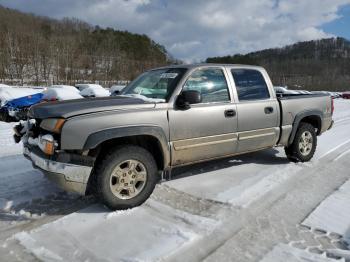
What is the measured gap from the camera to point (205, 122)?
15.1 ft

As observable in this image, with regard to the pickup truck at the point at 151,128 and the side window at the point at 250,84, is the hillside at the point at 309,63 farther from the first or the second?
the pickup truck at the point at 151,128

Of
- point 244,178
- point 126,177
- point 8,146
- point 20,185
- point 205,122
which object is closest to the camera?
point 126,177

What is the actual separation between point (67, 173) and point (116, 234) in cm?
83

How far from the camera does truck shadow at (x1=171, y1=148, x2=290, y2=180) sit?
551 cm

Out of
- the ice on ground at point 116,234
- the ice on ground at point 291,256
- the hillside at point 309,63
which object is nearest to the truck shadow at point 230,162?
the ice on ground at point 116,234

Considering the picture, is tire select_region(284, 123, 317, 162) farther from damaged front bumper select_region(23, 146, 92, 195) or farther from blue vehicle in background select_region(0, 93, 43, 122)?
blue vehicle in background select_region(0, 93, 43, 122)

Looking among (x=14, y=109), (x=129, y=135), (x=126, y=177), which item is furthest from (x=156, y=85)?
(x=14, y=109)

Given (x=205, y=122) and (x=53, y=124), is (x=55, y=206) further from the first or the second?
(x=205, y=122)

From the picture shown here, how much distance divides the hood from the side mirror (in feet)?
1.21

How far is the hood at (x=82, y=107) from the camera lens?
12.4 ft

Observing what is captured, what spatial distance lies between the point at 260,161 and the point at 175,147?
8.19 ft

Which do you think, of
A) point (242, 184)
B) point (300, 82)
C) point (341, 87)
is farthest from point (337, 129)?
point (300, 82)

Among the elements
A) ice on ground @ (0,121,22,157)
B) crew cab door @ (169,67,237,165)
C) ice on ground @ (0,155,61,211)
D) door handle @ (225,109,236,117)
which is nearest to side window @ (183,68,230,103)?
crew cab door @ (169,67,237,165)

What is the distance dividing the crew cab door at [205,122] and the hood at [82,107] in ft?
1.66
